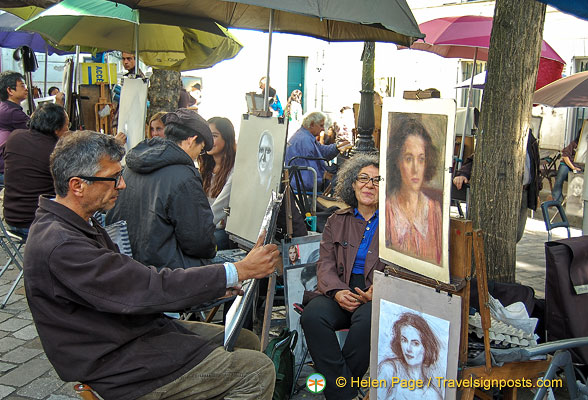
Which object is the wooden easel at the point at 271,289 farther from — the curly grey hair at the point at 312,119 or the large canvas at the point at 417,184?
the curly grey hair at the point at 312,119

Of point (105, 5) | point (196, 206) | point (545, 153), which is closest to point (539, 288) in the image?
point (196, 206)

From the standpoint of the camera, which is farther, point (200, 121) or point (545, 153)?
point (545, 153)

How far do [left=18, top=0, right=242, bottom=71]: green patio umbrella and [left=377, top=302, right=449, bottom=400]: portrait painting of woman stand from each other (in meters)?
3.28

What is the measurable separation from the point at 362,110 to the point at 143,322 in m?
6.50

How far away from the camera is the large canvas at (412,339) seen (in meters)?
2.43

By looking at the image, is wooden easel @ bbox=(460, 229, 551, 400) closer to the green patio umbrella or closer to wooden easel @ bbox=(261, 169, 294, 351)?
wooden easel @ bbox=(261, 169, 294, 351)

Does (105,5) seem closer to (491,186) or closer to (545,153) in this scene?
(491,186)

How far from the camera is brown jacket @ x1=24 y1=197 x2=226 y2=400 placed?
1.99 meters

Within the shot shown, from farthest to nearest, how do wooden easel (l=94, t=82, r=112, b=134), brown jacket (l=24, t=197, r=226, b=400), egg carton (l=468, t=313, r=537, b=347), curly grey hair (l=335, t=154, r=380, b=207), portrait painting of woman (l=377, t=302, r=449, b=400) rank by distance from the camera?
wooden easel (l=94, t=82, r=112, b=134)
curly grey hair (l=335, t=154, r=380, b=207)
egg carton (l=468, t=313, r=537, b=347)
portrait painting of woman (l=377, t=302, r=449, b=400)
brown jacket (l=24, t=197, r=226, b=400)

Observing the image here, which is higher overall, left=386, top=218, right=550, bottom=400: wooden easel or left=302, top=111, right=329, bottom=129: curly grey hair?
left=302, top=111, right=329, bottom=129: curly grey hair

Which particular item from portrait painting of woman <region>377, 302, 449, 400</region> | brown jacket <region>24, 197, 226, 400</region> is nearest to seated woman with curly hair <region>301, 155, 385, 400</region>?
portrait painting of woman <region>377, 302, 449, 400</region>

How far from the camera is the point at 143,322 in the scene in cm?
219

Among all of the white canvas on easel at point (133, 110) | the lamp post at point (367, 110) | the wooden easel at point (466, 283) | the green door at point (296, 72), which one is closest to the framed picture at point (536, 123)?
the lamp post at point (367, 110)

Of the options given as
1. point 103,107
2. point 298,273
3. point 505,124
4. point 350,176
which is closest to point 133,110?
point 298,273
